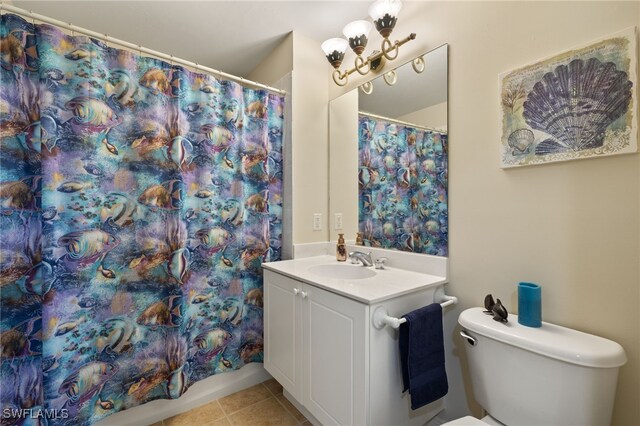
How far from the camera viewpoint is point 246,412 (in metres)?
1.62

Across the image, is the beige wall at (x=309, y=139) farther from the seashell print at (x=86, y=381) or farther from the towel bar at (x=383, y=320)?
the seashell print at (x=86, y=381)

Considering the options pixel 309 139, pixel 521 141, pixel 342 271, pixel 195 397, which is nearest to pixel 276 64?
pixel 309 139

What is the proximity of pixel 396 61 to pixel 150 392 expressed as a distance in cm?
234

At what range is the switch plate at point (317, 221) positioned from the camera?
6.55ft

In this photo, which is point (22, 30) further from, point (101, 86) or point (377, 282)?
point (377, 282)

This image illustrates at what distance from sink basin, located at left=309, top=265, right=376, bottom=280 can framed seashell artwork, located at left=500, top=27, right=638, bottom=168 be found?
91 centimetres

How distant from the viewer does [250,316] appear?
1.84 metres

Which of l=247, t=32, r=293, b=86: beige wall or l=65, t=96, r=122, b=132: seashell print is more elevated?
l=247, t=32, r=293, b=86: beige wall

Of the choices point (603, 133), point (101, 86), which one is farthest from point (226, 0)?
point (603, 133)

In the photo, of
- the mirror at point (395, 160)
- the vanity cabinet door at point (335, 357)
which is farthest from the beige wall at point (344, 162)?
the vanity cabinet door at point (335, 357)

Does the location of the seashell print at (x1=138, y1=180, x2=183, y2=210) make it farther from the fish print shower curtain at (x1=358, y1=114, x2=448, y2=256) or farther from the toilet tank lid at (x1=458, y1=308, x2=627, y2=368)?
the toilet tank lid at (x1=458, y1=308, x2=627, y2=368)

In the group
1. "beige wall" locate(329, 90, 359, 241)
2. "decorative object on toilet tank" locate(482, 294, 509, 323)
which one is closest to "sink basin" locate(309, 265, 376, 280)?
"beige wall" locate(329, 90, 359, 241)

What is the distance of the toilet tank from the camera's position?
805mm

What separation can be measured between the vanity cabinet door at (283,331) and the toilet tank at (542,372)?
0.81 meters
